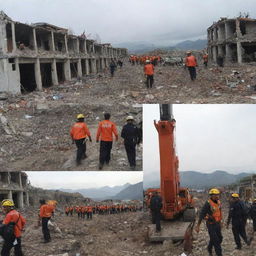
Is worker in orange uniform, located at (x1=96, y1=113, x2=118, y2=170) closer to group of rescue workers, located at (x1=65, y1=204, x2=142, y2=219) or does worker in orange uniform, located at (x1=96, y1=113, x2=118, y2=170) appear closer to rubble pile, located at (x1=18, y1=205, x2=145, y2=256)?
rubble pile, located at (x1=18, y1=205, x2=145, y2=256)

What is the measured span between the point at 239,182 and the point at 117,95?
7406 millimetres

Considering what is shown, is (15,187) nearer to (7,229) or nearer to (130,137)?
(130,137)

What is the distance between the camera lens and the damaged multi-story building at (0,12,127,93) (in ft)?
50.9

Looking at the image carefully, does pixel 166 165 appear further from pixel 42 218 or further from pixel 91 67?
pixel 91 67

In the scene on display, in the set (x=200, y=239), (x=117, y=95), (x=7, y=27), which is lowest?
(x=200, y=239)

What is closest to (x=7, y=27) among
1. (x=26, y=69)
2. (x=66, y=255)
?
(x=26, y=69)

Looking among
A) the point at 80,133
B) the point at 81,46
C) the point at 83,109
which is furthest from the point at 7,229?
the point at 81,46

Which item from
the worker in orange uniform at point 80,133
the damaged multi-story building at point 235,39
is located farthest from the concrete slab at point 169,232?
the damaged multi-story building at point 235,39

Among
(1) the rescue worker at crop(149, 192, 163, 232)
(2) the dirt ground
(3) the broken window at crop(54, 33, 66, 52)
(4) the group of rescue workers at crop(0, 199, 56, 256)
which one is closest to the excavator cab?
(1) the rescue worker at crop(149, 192, 163, 232)

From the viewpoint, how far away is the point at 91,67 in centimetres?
2902

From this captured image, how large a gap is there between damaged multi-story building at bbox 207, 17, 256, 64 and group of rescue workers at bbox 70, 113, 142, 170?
16.0 m

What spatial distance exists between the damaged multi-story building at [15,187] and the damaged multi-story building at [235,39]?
13.4 metres

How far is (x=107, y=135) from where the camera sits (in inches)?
268

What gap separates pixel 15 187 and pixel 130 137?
10.1m
